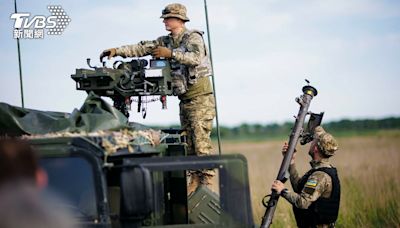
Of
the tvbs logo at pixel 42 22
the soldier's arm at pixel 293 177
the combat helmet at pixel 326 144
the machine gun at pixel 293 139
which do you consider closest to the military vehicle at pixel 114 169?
the machine gun at pixel 293 139

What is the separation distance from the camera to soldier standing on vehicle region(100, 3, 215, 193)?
25.3 feet

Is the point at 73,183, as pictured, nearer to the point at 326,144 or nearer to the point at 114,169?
the point at 114,169

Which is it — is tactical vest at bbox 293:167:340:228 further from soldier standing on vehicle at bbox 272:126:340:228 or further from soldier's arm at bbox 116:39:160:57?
soldier's arm at bbox 116:39:160:57

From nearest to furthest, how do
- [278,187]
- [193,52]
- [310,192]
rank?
[278,187] → [310,192] → [193,52]

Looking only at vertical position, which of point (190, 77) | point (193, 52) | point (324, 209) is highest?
point (193, 52)

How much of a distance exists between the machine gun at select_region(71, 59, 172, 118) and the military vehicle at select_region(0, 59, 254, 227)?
822 millimetres

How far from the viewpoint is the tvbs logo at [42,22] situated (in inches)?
333

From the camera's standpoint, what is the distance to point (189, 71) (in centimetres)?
794

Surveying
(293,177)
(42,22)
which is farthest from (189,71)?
(42,22)

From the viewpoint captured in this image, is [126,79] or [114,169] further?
[126,79]

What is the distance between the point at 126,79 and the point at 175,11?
45.7 inches

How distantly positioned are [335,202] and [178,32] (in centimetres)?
239

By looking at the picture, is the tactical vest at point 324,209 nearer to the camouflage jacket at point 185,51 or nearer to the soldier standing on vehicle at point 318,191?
the soldier standing on vehicle at point 318,191

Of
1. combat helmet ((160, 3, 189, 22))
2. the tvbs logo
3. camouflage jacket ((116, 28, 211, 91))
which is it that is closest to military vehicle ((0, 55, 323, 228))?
camouflage jacket ((116, 28, 211, 91))
